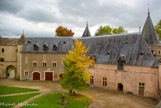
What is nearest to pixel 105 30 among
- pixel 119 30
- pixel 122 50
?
pixel 119 30

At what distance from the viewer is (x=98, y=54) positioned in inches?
1019

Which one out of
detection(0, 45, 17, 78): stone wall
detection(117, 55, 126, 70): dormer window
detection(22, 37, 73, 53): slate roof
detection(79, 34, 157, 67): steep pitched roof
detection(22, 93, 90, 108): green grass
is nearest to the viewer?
detection(22, 93, 90, 108): green grass

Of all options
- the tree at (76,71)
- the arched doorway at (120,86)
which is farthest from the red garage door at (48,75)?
the arched doorway at (120,86)

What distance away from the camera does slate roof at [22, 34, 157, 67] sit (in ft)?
68.7

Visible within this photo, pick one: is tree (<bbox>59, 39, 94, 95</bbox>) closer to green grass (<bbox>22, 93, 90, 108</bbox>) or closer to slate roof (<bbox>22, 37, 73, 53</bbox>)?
green grass (<bbox>22, 93, 90, 108</bbox>)

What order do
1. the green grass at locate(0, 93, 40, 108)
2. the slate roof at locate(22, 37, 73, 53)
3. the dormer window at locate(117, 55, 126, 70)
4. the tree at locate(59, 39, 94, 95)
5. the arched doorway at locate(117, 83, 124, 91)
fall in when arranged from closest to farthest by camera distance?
the green grass at locate(0, 93, 40, 108) < the tree at locate(59, 39, 94, 95) < the dormer window at locate(117, 55, 126, 70) < the arched doorway at locate(117, 83, 124, 91) < the slate roof at locate(22, 37, 73, 53)

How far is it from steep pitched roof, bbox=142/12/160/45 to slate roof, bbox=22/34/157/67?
259 cm

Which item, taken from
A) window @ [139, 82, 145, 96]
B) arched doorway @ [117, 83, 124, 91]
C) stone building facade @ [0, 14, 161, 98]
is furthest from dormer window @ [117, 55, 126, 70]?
window @ [139, 82, 145, 96]

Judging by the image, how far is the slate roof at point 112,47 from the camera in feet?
68.7

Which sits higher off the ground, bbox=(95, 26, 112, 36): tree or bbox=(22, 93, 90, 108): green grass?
bbox=(95, 26, 112, 36): tree

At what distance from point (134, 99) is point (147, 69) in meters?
5.22

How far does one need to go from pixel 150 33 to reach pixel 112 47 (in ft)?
25.0

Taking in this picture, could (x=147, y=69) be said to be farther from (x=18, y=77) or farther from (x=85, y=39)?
(x=18, y=77)

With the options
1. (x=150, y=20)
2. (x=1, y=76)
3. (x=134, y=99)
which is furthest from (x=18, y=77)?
(x=150, y=20)
